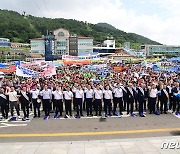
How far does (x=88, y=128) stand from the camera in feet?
33.7

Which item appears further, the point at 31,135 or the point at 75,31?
the point at 75,31

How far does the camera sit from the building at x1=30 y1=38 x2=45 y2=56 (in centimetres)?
11550

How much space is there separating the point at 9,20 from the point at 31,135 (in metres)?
154

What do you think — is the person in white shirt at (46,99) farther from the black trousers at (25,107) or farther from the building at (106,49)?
the building at (106,49)

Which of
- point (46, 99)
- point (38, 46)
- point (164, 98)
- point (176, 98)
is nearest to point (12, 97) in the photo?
point (46, 99)

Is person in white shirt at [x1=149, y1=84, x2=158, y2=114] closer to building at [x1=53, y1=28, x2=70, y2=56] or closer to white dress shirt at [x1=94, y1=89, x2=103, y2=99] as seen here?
white dress shirt at [x1=94, y1=89, x2=103, y2=99]

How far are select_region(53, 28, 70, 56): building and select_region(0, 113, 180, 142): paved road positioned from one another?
106m

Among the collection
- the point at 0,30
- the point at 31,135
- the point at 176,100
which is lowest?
the point at 31,135

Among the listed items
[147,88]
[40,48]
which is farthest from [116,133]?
[40,48]

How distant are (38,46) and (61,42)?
34.0 ft

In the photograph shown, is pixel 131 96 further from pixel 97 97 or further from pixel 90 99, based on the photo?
pixel 90 99

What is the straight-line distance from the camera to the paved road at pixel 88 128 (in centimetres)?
925

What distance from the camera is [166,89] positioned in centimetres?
1322

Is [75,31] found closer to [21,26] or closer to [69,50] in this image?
[21,26]
